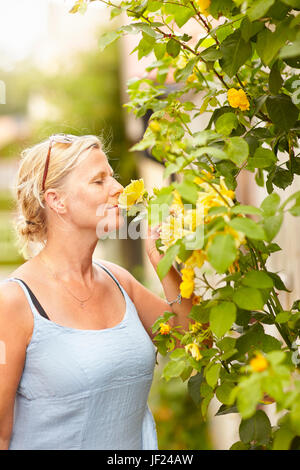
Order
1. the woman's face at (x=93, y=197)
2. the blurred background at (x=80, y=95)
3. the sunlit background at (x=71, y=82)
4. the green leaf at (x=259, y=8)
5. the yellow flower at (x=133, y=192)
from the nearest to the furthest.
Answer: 1. the green leaf at (x=259, y=8)
2. the yellow flower at (x=133, y=192)
3. the woman's face at (x=93, y=197)
4. the blurred background at (x=80, y=95)
5. the sunlit background at (x=71, y=82)

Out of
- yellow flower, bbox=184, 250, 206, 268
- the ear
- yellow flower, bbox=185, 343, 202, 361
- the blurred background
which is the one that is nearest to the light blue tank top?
the ear

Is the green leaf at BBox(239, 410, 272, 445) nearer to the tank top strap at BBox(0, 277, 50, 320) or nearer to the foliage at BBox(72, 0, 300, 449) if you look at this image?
the foliage at BBox(72, 0, 300, 449)

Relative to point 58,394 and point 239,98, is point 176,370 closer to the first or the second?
point 58,394

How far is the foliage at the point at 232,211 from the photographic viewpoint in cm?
84

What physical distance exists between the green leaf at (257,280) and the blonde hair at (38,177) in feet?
2.48

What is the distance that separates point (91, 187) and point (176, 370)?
64 cm

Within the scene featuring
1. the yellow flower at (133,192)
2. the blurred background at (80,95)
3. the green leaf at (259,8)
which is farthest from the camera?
the blurred background at (80,95)

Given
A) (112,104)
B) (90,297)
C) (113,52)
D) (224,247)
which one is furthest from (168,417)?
(113,52)

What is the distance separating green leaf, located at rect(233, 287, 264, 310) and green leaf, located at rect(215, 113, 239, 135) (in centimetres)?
38

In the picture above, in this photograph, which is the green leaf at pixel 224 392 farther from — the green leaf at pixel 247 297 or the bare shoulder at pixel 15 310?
the bare shoulder at pixel 15 310

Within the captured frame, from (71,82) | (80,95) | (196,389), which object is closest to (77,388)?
(196,389)

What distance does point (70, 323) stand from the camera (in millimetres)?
1475

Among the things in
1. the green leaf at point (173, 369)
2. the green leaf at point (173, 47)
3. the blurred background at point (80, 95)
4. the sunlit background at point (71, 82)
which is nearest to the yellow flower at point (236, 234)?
the green leaf at point (173, 369)

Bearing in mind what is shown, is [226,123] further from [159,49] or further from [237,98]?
[159,49]
